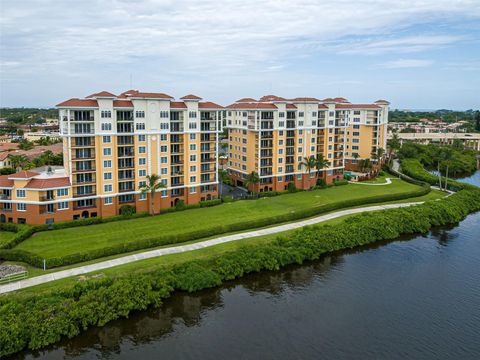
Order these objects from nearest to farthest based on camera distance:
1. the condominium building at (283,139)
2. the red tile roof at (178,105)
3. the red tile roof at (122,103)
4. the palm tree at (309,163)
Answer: the red tile roof at (122,103) < the red tile roof at (178,105) < the condominium building at (283,139) < the palm tree at (309,163)

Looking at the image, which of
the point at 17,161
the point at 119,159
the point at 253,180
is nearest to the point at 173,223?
the point at 119,159

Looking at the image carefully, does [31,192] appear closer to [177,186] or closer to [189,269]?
[177,186]

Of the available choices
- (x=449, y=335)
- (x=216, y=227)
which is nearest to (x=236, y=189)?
(x=216, y=227)

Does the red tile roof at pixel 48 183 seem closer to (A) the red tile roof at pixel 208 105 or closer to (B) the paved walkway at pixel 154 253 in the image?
(B) the paved walkway at pixel 154 253

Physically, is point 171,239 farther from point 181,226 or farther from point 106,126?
point 106,126

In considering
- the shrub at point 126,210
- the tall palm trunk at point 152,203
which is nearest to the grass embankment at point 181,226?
the shrub at point 126,210

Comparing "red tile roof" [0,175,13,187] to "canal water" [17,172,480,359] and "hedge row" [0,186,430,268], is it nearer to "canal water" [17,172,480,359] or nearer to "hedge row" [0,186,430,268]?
"hedge row" [0,186,430,268]

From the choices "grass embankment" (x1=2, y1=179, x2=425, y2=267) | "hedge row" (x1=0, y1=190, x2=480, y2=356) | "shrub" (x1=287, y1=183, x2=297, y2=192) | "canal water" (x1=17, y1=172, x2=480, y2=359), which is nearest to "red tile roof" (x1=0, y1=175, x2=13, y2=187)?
"grass embankment" (x1=2, y1=179, x2=425, y2=267)
